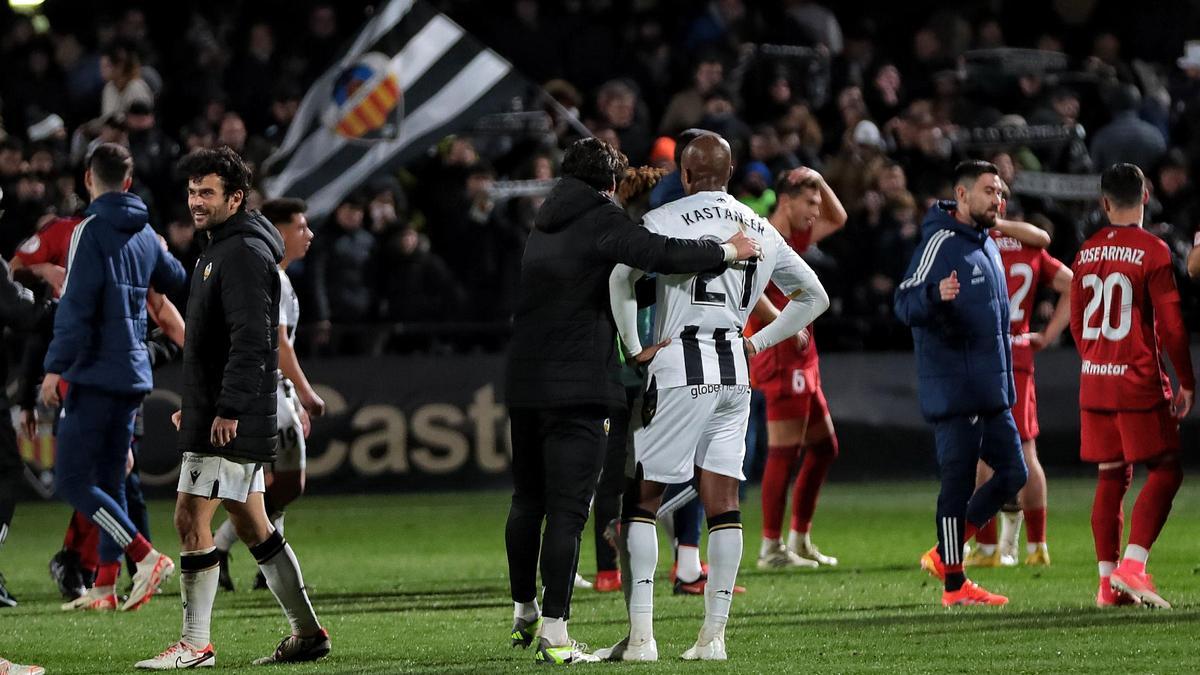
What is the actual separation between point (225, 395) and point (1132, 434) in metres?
4.42

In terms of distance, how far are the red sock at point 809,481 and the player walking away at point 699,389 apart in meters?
4.17

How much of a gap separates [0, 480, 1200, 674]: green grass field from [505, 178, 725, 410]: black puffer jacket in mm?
1076

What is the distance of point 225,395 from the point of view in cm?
756

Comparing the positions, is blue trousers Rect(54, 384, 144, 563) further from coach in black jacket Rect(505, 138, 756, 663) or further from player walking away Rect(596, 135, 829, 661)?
player walking away Rect(596, 135, 829, 661)

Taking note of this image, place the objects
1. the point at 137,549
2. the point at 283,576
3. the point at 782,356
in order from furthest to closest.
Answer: the point at 782,356 < the point at 137,549 < the point at 283,576

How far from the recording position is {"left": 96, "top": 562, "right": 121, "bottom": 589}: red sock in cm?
1042

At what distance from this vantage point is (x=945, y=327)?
9.93m

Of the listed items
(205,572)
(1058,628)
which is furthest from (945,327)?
(205,572)

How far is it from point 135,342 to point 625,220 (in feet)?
11.8

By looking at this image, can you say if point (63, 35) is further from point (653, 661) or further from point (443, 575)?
point (653, 661)

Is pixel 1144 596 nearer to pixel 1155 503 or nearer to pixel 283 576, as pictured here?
pixel 1155 503

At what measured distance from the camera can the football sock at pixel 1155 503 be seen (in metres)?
9.43

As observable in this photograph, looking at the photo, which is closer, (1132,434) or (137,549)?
(1132,434)

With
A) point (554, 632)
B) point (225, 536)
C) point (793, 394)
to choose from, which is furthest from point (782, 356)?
point (554, 632)
